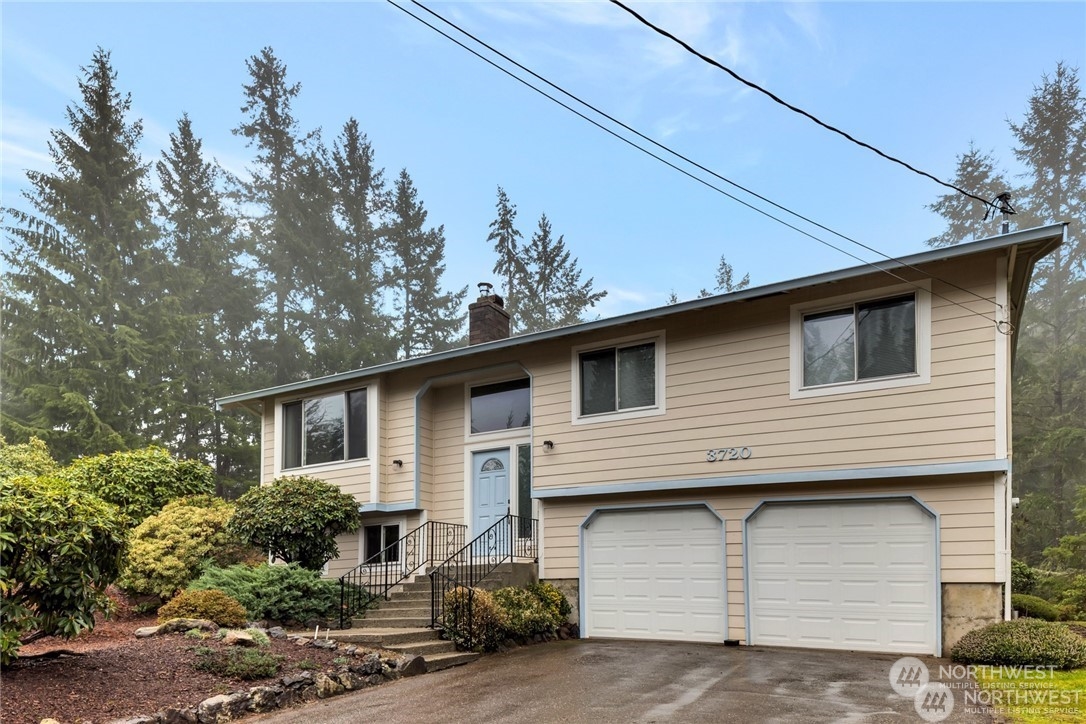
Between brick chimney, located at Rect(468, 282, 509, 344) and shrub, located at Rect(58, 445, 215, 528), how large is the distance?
6.35 metres

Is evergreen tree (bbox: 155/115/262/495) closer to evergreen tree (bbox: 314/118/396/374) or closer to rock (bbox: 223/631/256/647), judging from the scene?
evergreen tree (bbox: 314/118/396/374)

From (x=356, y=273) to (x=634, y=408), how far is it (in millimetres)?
26258

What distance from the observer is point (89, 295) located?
2883 cm

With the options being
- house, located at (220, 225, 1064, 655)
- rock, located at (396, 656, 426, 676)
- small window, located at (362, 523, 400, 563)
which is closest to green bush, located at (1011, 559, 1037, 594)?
house, located at (220, 225, 1064, 655)

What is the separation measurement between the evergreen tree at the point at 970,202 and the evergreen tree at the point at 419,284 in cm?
2217

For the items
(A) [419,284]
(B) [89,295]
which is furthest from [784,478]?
(A) [419,284]

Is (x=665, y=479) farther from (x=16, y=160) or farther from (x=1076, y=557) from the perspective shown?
(x=16, y=160)

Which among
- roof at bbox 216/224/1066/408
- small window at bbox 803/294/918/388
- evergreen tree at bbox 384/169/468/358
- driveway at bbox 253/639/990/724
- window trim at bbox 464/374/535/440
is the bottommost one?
driveway at bbox 253/639/990/724

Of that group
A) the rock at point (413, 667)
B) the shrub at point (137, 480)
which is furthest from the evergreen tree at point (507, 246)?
the rock at point (413, 667)

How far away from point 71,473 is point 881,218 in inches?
1278

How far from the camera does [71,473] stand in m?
15.3

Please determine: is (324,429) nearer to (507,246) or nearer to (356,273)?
(356,273)

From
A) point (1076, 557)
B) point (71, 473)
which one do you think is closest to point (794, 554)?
point (71, 473)

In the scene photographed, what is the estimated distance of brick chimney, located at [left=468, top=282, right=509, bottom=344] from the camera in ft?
54.1
